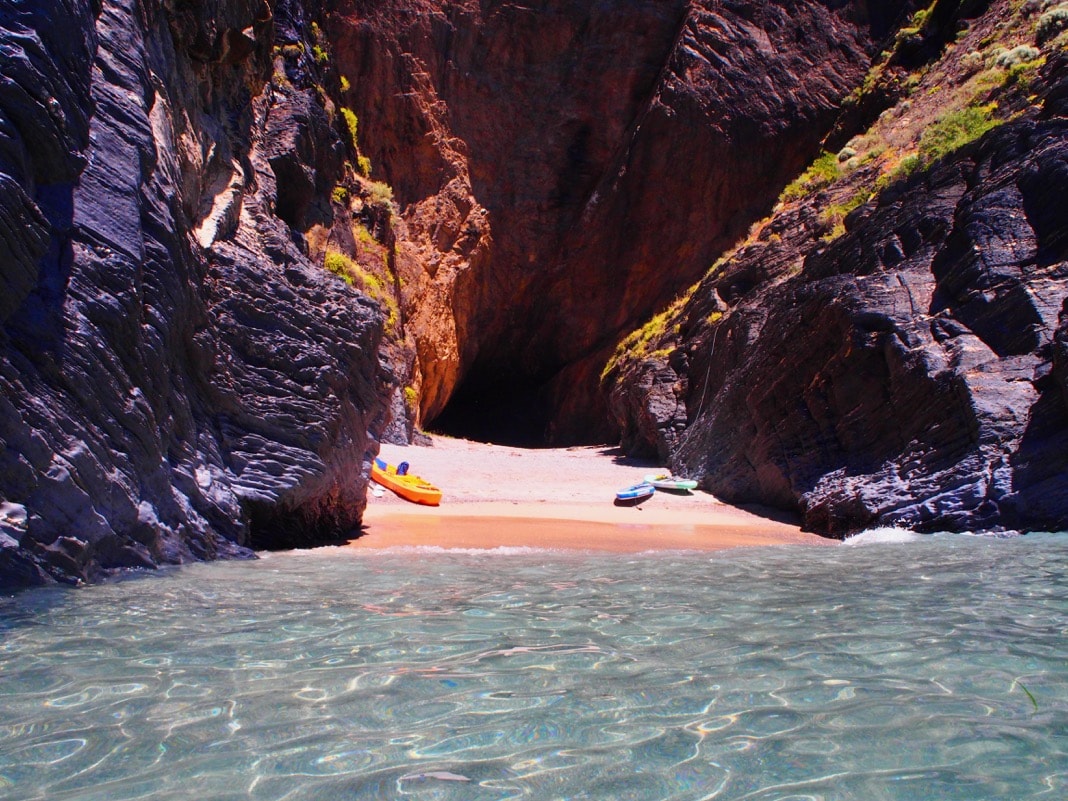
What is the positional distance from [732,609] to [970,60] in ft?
65.0

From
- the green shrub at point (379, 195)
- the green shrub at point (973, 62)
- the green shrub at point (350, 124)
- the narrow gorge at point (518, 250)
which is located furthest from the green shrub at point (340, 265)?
the green shrub at point (973, 62)

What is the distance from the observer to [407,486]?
11172 mm

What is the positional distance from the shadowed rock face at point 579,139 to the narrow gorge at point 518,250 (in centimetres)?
11

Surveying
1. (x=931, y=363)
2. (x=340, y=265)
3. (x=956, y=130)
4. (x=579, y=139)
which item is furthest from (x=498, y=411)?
(x=931, y=363)

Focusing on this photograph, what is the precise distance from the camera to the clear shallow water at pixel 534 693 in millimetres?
1892

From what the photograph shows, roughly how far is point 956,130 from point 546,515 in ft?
33.5

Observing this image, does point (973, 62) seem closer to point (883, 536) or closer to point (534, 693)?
point (883, 536)

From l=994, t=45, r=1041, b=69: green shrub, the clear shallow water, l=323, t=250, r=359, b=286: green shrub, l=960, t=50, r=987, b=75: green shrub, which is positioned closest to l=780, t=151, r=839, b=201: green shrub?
l=960, t=50, r=987, b=75: green shrub

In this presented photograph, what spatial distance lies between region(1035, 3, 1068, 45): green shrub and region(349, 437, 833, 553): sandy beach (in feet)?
39.5

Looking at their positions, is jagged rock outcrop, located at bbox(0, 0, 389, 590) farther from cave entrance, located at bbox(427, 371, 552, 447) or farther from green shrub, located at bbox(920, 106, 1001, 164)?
cave entrance, located at bbox(427, 371, 552, 447)

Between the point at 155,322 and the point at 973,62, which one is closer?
the point at 155,322

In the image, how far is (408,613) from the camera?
383cm

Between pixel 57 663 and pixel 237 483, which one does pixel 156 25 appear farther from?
pixel 57 663

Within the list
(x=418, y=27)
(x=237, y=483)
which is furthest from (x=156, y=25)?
(x=418, y=27)
